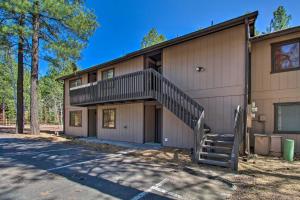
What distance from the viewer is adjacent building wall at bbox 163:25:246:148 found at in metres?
9.25

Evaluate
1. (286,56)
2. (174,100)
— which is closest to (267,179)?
(174,100)


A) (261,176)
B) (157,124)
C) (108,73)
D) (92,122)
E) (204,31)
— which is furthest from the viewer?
(92,122)

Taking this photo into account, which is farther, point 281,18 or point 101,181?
point 281,18

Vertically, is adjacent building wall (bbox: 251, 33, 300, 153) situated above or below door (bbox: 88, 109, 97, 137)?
above

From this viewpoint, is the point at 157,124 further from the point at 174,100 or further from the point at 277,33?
the point at 277,33

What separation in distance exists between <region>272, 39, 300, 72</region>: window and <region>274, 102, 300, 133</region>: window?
152 centimetres

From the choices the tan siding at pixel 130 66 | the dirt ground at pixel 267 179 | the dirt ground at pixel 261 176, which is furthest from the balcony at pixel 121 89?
the dirt ground at pixel 267 179

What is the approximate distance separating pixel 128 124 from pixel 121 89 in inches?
99.9

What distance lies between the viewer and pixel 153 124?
13.2 m

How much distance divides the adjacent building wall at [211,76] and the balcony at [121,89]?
1455 millimetres

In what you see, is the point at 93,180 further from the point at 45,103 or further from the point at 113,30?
the point at 45,103

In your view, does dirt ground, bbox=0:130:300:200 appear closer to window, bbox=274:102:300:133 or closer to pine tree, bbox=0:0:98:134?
window, bbox=274:102:300:133

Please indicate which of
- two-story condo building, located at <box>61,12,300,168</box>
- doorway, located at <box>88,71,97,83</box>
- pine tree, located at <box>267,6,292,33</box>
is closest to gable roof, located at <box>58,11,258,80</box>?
two-story condo building, located at <box>61,12,300,168</box>

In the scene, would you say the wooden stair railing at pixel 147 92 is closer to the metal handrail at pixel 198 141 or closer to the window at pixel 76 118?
the metal handrail at pixel 198 141
